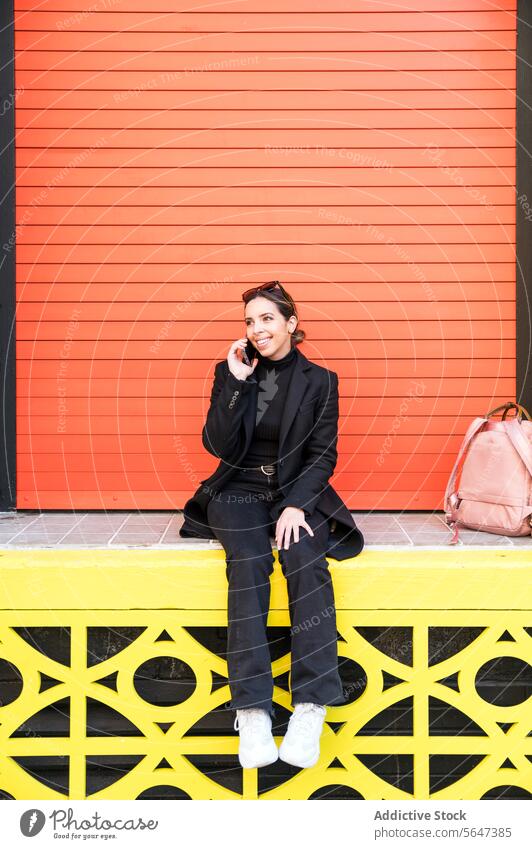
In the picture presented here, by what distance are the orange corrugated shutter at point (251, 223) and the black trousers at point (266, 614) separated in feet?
3.38

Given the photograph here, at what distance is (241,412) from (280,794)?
1461 millimetres

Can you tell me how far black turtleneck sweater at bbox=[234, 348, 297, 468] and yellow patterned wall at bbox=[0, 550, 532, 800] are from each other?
0.47 metres

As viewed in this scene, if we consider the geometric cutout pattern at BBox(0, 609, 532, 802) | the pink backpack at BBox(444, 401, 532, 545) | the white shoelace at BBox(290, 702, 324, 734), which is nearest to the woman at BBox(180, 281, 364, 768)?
the white shoelace at BBox(290, 702, 324, 734)

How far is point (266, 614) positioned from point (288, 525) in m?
0.34

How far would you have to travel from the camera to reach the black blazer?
287 cm

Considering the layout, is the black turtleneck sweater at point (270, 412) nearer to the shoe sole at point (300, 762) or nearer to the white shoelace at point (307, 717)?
the white shoelace at point (307, 717)

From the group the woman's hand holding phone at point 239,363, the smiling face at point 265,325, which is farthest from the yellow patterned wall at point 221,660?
the smiling face at point 265,325

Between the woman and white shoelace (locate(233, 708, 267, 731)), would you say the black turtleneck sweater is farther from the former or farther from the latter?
white shoelace (locate(233, 708, 267, 731))

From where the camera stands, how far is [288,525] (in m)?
2.73

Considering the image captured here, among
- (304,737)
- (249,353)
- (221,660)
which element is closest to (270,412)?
(249,353)

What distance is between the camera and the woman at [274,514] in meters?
2.46

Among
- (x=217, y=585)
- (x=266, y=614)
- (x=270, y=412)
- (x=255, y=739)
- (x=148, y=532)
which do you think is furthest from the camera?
(x=148, y=532)

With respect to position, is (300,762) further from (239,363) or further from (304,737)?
(239,363)
